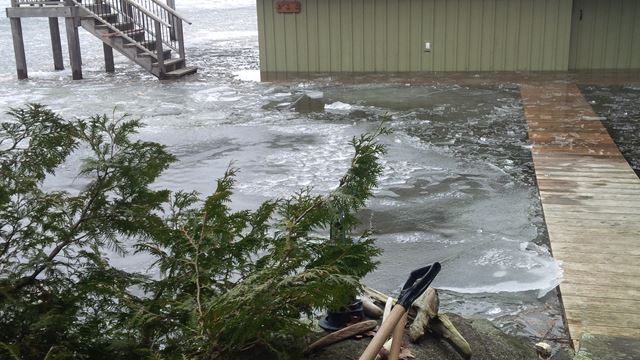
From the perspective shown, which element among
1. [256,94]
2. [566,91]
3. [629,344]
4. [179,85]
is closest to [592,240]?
[629,344]

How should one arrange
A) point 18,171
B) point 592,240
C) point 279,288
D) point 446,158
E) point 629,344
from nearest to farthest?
1. point 279,288
2. point 18,171
3. point 629,344
4. point 592,240
5. point 446,158

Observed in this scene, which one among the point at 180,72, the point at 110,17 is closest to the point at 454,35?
the point at 180,72

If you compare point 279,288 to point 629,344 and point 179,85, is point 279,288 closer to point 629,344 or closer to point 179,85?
point 629,344

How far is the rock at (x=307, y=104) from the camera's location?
35.0 ft

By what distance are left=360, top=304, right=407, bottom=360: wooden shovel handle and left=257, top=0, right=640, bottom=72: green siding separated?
1239 cm

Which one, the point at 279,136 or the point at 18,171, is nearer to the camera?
the point at 18,171

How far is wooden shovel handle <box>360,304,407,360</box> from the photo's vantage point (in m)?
2.03

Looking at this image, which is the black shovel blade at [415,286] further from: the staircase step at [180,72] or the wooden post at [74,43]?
the wooden post at [74,43]

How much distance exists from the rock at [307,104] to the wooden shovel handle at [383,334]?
8.47 metres

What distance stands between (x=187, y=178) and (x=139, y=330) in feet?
16.7

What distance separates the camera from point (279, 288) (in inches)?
79.4

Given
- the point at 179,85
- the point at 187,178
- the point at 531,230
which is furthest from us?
the point at 179,85

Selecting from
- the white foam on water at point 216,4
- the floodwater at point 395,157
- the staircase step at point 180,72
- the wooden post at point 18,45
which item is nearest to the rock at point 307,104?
the floodwater at point 395,157

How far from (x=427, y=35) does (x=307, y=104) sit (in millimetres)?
4093
